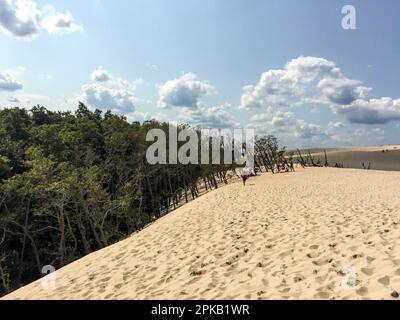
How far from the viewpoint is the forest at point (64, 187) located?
27531 millimetres

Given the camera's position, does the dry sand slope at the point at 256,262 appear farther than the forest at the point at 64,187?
No

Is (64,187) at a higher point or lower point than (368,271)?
higher

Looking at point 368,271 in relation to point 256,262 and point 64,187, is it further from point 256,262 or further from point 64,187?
point 64,187

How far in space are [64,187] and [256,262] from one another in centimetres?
2065

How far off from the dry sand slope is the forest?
1436 cm

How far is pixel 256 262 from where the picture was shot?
30.9 ft

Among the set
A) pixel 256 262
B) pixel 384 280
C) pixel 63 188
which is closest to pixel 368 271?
pixel 384 280

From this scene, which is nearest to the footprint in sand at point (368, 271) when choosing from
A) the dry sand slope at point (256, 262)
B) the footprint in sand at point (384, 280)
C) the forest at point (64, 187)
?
the dry sand slope at point (256, 262)

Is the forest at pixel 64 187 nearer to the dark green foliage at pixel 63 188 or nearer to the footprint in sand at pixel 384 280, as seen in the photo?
the dark green foliage at pixel 63 188

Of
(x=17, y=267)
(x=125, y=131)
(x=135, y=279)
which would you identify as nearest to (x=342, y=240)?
(x=135, y=279)

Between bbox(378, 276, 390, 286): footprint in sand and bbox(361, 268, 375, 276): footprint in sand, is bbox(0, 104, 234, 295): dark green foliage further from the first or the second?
bbox(378, 276, 390, 286): footprint in sand

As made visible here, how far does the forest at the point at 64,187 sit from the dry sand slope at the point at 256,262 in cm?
1436

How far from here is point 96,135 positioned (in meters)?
45.2

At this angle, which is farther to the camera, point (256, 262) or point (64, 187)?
point (64, 187)
